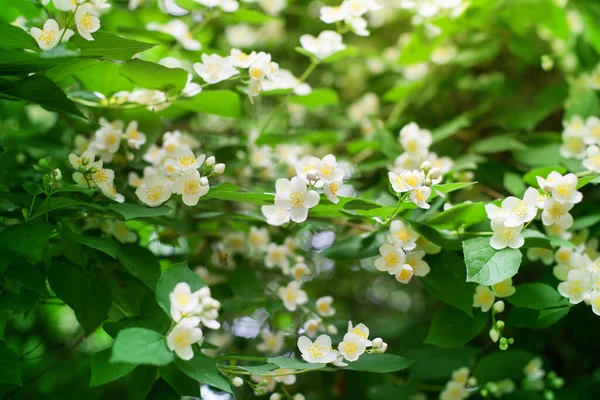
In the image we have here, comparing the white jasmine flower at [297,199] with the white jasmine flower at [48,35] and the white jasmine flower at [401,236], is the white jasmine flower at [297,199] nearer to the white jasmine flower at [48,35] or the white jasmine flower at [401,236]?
the white jasmine flower at [401,236]

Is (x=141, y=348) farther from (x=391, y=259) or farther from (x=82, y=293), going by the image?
(x=391, y=259)

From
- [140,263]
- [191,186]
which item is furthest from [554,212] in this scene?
[140,263]

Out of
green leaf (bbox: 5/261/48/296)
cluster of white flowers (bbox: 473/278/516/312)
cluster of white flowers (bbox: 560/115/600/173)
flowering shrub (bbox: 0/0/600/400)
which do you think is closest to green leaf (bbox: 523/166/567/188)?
flowering shrub (bbox: 0/0/600/400)

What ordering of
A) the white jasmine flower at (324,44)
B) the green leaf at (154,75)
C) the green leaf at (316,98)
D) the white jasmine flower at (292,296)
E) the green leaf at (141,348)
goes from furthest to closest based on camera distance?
the green leaf at (316,98)
the white jasmine flower at (324,44)
the white jasmine flower at (292,296)
the green leaf at (154,75)
the green leaf at (141,348)

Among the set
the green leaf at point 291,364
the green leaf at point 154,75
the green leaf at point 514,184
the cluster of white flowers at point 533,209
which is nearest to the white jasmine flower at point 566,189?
the cluster of white flowers at point 533,209

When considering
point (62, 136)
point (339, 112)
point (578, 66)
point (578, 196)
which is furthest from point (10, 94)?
point (578, 66)

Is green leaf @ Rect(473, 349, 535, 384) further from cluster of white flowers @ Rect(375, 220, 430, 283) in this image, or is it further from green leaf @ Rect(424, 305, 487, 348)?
cluster of white flowers @ Rect(375, 220, 430, 283)

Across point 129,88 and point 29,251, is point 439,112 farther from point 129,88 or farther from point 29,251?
point 29,251
